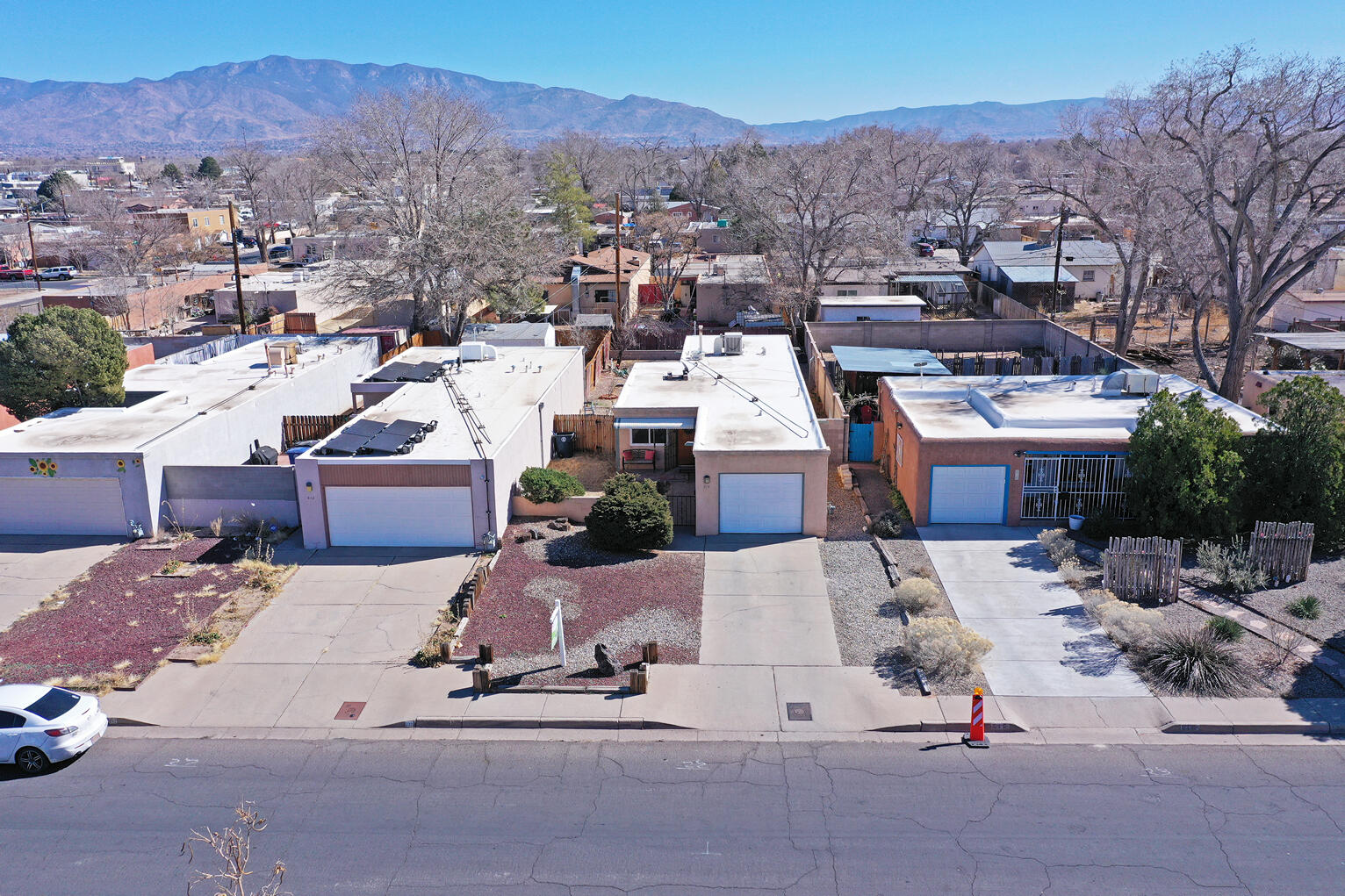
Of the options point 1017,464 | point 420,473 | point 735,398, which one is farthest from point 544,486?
point 1017,464

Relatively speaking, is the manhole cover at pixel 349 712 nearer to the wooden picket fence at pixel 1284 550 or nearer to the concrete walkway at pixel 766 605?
the concrete walkway at pixel 766 605

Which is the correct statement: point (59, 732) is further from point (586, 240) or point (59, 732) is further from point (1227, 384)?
point (586, 240)

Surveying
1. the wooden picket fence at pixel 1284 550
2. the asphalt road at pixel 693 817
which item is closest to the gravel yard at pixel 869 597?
the asphalt road at pixel 693 817

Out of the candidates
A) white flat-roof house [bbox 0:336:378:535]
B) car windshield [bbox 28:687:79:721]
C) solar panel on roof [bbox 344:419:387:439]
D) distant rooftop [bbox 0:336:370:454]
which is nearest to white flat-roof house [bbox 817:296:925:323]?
distant rooftop [bbox 0:336:370:454]

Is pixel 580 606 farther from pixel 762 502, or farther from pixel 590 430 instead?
pixel 590 430

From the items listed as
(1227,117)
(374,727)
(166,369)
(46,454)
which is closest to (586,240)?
(166,369)

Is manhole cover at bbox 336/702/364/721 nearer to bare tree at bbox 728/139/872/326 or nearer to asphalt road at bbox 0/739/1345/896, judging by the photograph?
asphalt road at bbox 0/739/1345/896
